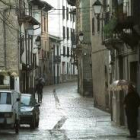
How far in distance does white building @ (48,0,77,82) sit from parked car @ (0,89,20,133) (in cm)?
6641

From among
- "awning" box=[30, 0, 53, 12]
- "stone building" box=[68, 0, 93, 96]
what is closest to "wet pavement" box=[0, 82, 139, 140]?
"stone building" box=[68, 0, 93, 96]

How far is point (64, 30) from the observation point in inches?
3898

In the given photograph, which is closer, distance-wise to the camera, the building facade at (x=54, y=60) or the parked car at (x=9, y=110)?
the parked car at (x=9, y=110)

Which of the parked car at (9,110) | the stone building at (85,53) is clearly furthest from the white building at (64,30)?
the parked car at (9,110)

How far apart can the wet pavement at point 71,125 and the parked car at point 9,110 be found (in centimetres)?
41

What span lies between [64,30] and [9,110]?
249 ft

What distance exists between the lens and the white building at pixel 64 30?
309ft

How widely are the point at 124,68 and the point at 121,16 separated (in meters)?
5.50

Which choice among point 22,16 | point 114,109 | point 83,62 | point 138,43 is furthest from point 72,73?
point 138,43

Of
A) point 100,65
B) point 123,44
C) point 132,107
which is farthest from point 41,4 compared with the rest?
point 132,107

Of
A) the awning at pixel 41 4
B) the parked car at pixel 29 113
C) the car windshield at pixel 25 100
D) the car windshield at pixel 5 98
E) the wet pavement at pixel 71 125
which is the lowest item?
the wet pavement at pixel 71 125

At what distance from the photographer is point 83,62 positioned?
55875mm

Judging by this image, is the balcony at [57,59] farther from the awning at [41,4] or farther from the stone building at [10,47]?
the stone building at [10,47]

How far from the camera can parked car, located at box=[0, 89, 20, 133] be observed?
76.7ft
